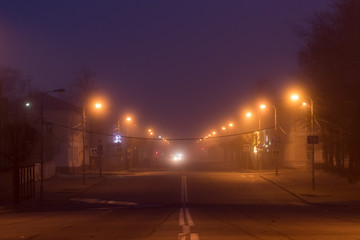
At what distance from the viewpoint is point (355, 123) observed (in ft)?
118

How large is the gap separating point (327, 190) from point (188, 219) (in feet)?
62.1

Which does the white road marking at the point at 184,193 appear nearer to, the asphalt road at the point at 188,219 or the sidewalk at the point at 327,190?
the asphalt road at the point at 188,219

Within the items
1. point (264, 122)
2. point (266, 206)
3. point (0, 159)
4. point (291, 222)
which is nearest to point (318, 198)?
point (266, 206)

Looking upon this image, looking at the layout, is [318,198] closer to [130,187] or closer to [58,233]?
[130,187]

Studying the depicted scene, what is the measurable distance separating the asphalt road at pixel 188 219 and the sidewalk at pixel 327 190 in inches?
41.6

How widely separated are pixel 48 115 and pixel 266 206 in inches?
1743

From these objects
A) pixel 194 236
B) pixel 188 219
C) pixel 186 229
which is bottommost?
pixel 188 219

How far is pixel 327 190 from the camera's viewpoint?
35.4m

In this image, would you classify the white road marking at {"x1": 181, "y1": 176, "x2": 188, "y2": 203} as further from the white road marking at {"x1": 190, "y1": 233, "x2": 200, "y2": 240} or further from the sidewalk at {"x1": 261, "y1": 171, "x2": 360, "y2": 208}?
the white road marking at {"x1": 190, "y1": 233, "x2": 200, "y2": 240}

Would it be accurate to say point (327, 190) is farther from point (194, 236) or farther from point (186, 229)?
point (194, 236)

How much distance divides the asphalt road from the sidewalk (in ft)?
3.47

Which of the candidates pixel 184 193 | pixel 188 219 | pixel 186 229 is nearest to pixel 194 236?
pixel 186 229

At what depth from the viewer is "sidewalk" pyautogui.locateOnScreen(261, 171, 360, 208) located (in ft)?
95.3

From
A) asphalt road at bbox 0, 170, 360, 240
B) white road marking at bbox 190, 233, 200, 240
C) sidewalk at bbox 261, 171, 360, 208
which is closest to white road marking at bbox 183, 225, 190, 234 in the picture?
asphalt road at bbox 0, 170, 360, 240
